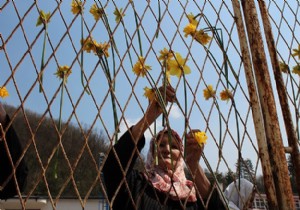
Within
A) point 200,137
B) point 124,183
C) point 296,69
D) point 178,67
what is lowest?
point 124,183

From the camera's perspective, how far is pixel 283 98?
1073mm

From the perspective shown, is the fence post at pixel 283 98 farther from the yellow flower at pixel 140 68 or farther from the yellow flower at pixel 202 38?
the yellow flower at pixel 140 68

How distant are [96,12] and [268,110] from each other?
2.08 ft

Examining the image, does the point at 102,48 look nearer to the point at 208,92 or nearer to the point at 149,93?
the point at 149,93

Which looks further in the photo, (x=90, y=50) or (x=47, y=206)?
(x=47, y=206)

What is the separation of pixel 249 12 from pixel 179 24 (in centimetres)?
24

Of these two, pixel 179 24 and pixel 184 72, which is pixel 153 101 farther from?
pixel 179 24

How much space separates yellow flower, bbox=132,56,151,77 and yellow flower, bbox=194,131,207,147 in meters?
0.25

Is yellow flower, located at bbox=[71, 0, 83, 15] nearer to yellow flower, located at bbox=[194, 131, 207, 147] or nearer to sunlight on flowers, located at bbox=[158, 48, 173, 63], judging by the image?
sunlight on flowers, located at bbox=[158, 48, 173, 63]

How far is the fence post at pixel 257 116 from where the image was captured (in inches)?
36.6

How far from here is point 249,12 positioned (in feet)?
3.71

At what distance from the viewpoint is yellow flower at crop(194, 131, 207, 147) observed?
101 cm

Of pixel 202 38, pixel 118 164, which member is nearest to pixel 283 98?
pixel 202 38

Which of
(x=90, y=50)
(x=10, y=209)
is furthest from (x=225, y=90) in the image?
(x=10, y=209)
